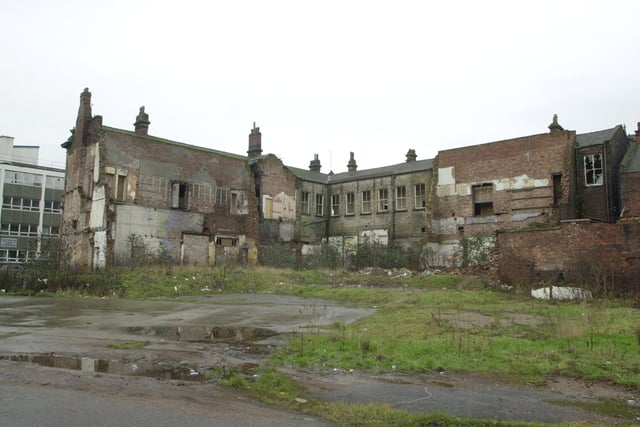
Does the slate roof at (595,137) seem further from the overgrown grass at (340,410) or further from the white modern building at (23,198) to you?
the white modern building at (23,198)

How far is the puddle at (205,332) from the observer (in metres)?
11.0

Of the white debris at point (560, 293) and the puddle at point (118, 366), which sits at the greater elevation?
the white debris at point (560, 293)

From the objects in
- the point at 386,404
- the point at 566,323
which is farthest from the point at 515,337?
the point at 386,404

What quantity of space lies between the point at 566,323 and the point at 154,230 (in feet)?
84.4

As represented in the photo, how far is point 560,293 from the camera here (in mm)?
18422

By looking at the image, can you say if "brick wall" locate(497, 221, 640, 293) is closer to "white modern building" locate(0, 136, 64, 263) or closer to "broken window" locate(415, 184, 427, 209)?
"broken window" locate(415, 184, 427, 209)

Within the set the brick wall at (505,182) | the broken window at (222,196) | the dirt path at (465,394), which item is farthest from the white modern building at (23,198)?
the dirt path at (465,394)

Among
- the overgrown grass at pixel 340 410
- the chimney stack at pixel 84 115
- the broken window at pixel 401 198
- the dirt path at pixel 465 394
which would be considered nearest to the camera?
the overgrown grass at pixel 340 410

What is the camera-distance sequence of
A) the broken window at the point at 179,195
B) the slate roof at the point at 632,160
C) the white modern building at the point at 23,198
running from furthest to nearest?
the white modern building at the point at 23,198 → the broken window at the point at 179,195 → the slate roof at the point at 632,160

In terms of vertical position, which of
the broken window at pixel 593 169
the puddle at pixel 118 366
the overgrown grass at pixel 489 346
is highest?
the broken window at pixel 593 169

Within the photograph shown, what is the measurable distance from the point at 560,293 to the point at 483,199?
15083 millimetres

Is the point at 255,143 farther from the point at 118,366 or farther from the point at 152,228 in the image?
the point at 118,366

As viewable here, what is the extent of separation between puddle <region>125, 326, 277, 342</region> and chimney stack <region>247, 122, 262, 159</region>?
28166 millimetres

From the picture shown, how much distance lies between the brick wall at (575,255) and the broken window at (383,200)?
17521mm
